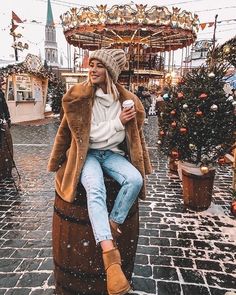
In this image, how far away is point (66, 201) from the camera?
101 inches

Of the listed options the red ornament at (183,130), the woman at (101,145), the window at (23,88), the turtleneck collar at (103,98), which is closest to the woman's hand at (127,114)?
the woman at (101,145)

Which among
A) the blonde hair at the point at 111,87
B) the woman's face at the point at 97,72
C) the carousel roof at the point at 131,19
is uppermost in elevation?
the carousel roof at the point at 131,19

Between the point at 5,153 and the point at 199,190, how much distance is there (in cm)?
434

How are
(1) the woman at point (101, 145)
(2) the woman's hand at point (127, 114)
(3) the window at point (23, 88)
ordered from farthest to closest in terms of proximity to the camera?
(3) the window at point (23, 88) → (2) the woman's hand at point (127, 114) → (1) the woman at point (101, 145)

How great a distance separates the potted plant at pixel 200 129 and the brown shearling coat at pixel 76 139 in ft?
6.64

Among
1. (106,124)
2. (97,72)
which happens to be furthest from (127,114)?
(97,72)

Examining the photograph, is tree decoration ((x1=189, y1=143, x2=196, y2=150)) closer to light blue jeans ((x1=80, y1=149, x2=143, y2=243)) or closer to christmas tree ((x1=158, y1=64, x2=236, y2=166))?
christmas tree ((x1=158, y1=64, x2=236, y2=166))

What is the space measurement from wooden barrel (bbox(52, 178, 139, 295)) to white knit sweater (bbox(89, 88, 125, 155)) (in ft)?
1.24

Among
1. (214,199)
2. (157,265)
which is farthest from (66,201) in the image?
(214,199)

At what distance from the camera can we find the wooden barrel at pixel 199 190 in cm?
496

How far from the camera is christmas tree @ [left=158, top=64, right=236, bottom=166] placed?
466cm

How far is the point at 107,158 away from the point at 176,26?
13873 millimetres

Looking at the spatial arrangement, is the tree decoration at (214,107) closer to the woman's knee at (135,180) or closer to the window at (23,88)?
the woman's knee at (135,180)

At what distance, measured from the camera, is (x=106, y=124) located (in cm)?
278
